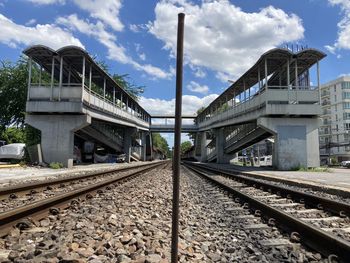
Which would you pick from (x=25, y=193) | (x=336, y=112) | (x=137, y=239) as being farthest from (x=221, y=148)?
(x=336, y=112)

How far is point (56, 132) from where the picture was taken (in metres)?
26.8

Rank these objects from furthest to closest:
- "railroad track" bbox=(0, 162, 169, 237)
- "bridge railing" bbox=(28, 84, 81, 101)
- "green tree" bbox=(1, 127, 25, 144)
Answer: "green tree" bbox=(1, 127, 25, 144) < "bridge railing" bbox=(28, 84, 81, 101) < "railroad track" bbox=(0, 162, 169, 237)

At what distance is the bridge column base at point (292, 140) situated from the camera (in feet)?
86.8

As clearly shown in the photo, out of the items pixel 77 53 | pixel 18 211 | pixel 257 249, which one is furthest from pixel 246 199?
pixel 77 53

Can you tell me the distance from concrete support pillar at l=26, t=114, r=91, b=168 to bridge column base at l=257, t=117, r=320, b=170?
14881 millimetres

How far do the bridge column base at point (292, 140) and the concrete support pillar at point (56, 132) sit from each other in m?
14.9

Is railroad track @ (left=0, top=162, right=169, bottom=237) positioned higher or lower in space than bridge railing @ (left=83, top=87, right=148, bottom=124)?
lower

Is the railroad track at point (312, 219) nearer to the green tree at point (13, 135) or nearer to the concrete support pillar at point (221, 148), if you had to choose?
the concrete support pillar at point (221, 148)

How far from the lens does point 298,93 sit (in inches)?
1061

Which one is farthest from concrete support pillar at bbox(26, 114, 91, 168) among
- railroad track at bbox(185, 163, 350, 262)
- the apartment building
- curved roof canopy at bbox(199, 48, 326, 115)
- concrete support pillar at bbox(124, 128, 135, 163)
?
the apartment building

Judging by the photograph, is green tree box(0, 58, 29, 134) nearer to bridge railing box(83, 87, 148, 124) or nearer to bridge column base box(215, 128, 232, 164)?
bridge railing box(83, 87, 148, 124)

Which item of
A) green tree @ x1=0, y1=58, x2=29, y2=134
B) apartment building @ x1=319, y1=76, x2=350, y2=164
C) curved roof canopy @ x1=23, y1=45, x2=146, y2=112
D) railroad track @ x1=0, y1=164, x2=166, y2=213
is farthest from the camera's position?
apartment building @ x1=319, y1=76, x2=350, y2=164

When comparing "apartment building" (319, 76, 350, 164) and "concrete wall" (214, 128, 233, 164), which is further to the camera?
"apartment building" (319, 76, 350, 164)

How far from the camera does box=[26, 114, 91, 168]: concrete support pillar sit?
26.4 meters
